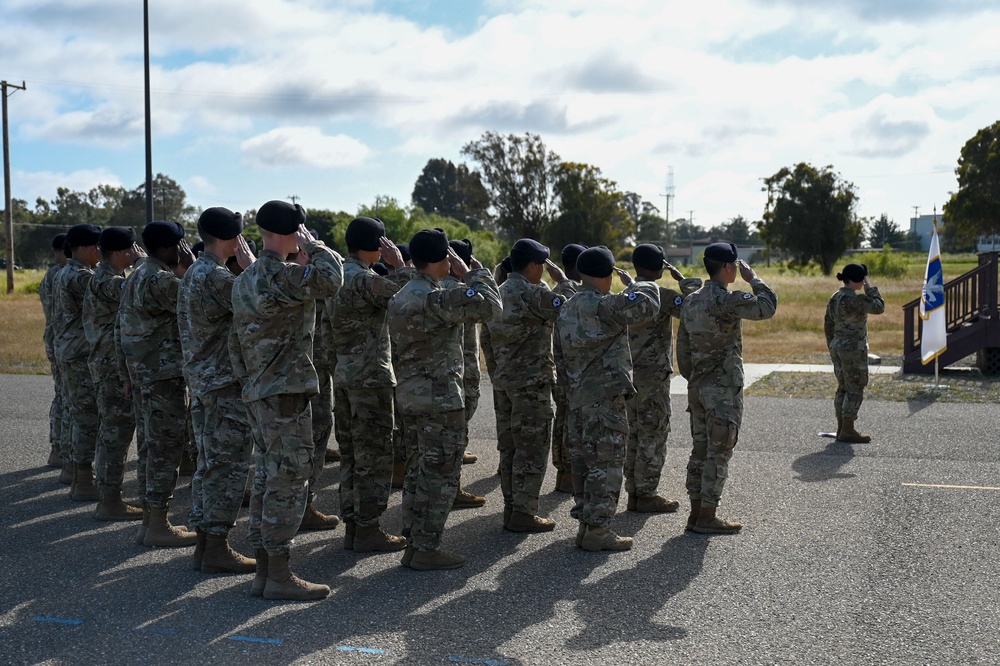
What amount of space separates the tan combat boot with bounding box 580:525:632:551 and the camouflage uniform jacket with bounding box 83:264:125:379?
12.4ft

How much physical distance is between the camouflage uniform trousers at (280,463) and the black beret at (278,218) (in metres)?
0.92

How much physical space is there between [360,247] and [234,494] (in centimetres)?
176

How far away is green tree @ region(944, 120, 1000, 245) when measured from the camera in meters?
44.6

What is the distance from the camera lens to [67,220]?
86.4 meters

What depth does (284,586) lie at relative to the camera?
5.13m

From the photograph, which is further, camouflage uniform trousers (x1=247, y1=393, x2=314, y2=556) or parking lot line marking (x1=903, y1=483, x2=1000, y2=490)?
parking lot line marking (x1=903, y1=483, x2=1000, y2=490)

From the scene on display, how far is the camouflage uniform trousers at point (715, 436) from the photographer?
252 inches

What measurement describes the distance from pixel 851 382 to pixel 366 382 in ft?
19.4

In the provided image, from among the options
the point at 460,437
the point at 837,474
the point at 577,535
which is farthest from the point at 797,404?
the point at 460,437

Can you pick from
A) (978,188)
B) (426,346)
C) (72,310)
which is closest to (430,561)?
(426,346)

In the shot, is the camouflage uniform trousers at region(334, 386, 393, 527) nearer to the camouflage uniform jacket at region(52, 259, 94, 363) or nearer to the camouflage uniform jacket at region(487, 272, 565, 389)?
the camouflage uniform jacket at region(487, 272, 565, 389)

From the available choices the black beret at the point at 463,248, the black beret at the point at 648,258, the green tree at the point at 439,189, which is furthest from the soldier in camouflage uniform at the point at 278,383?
the green tree at the point at 439,189

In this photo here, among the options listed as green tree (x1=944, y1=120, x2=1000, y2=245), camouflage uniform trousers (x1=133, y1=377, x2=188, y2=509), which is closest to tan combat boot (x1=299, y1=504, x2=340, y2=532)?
camouflage uniform trousers (x1=133, y1=377, x2=188, y2=509)

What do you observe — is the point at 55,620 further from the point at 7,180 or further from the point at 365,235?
the point at 7,180
